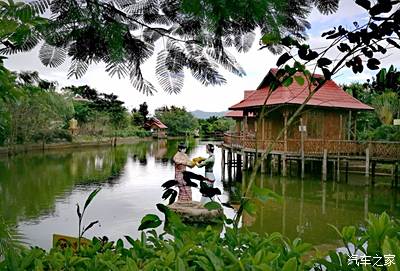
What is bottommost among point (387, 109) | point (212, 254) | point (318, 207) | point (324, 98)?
point (318, 207)

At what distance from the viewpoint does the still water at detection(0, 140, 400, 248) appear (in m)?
8.50

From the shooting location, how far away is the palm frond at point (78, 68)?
1.64 meters

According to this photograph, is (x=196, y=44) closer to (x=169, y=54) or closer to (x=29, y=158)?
(x=169, y=54)

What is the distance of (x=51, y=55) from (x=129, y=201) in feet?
33.2

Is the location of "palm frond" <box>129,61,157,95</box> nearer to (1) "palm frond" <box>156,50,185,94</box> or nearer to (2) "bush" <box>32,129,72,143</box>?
(1) "palm frond" <box>156,50,185,94</box>

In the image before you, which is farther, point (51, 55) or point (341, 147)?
point (341, 147)

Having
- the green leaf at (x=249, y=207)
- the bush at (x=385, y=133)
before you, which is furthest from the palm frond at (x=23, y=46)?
the bush at (x=385, y=133)

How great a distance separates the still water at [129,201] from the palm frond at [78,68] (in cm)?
348

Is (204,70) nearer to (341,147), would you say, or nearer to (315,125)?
(341,147)

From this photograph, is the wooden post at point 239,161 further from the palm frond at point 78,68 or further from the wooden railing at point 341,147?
the palm frond at point 78,68

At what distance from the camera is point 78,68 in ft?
5.46

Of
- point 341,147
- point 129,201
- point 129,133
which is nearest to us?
point 129,201

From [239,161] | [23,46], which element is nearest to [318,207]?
[239,161]

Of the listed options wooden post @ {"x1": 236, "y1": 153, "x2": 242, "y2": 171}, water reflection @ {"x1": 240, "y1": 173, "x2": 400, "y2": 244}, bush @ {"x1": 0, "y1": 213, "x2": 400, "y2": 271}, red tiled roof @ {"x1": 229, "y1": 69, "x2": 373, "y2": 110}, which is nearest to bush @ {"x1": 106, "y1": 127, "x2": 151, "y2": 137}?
wooden post @ {"x1": 236, "y1": 153, "x2": 242, "y2": 171}
